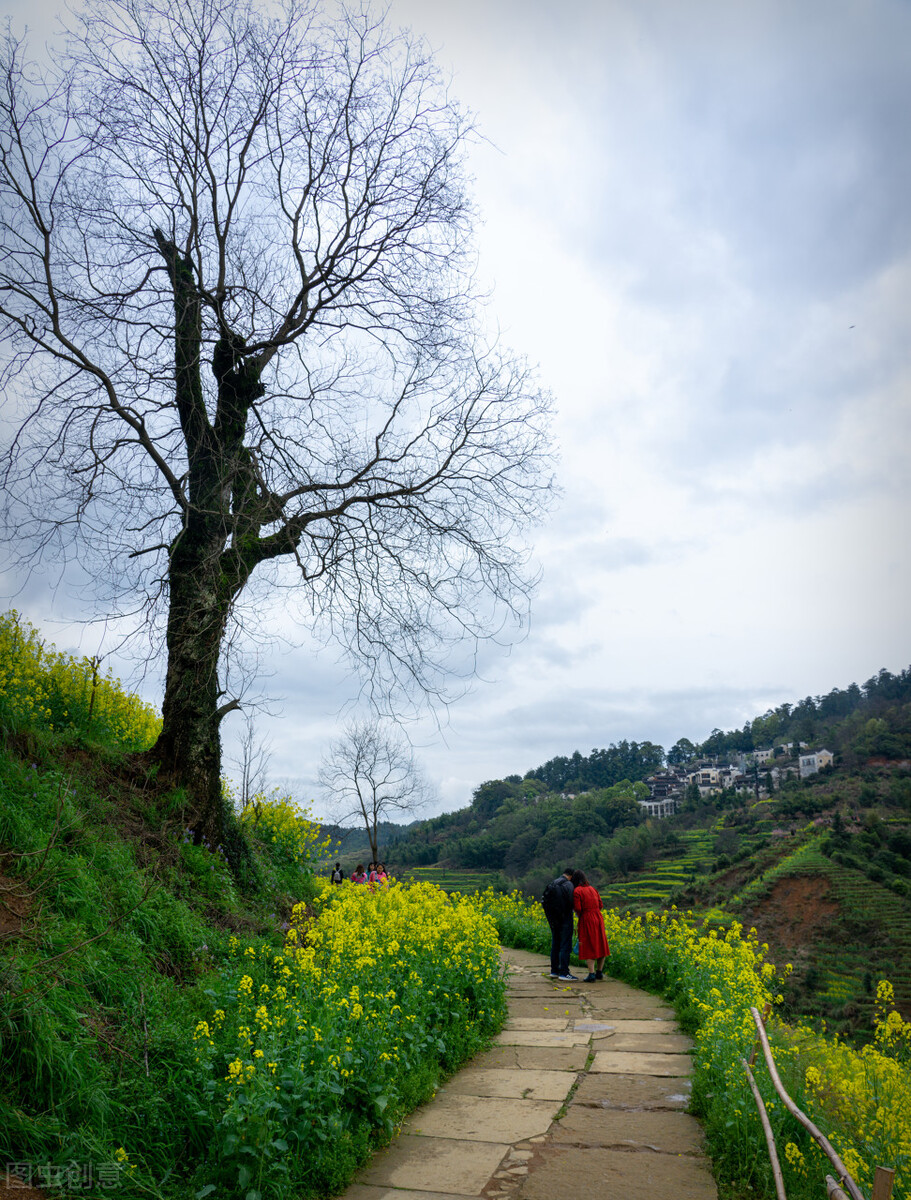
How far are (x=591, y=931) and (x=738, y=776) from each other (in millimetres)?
99057

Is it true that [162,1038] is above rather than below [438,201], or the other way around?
below

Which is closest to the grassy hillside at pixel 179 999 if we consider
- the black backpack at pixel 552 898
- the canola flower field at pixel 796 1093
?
the black backpack at pixel 552 898

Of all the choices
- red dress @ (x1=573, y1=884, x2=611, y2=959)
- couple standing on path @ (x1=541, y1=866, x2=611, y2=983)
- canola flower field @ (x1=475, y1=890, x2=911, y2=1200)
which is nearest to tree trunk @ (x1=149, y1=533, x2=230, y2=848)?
couple standing on path @ (x1=541, y1=866, x2=611, y2=983)

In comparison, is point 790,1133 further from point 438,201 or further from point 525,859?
point 525,859

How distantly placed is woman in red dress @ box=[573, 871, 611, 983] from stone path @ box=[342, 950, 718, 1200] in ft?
7.98

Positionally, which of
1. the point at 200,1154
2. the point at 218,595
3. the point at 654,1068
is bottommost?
the point at 654,1068

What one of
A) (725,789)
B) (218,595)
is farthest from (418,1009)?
(725,789)

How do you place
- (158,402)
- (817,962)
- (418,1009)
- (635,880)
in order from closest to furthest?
(418,1009), (158,402), (817,962), (635,880)

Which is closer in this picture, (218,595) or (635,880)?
(218,595)

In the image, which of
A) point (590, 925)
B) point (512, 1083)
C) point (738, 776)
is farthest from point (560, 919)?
point (738, 776)

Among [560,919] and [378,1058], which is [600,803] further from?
[378,1058]

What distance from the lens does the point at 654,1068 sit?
18.3 ft

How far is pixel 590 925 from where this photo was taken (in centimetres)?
966

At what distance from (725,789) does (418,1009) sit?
303 ft
